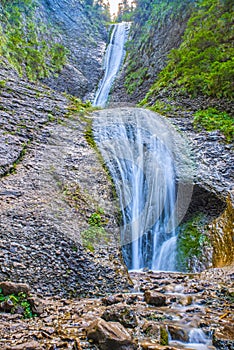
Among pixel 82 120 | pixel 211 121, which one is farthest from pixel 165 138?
pixel 82 120

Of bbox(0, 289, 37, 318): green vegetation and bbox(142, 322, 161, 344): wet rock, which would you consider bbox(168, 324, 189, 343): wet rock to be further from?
bbox(0, 289, 37, 318): green vegetation

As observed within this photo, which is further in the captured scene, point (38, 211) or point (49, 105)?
point (49, 105)

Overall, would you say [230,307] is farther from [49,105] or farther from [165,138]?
[49,105]

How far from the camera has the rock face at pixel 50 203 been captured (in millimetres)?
4254

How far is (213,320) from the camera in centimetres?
343

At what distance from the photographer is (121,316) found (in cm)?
315

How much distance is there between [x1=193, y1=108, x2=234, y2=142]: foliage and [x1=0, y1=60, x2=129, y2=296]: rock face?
3935 mm

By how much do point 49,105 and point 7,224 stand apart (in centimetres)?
573

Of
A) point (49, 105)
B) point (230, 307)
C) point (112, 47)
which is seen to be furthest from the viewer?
point (112, 47)

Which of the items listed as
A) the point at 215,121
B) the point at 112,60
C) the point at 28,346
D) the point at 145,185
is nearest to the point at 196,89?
the point at 215,121

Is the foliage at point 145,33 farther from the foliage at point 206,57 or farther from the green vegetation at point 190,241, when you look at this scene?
the green vegetation at point 190,241

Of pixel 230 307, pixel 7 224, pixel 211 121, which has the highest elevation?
pixel 211 121

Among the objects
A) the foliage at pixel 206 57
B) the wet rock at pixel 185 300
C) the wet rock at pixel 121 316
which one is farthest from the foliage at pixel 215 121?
the wet rock at pixel 121 316

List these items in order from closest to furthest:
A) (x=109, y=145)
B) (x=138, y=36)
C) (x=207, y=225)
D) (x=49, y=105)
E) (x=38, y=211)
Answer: (x=38, y=211) → (x=207, y=225) → (x=109, y=145) → (x=49, y=105) → (x=138, y=36)
